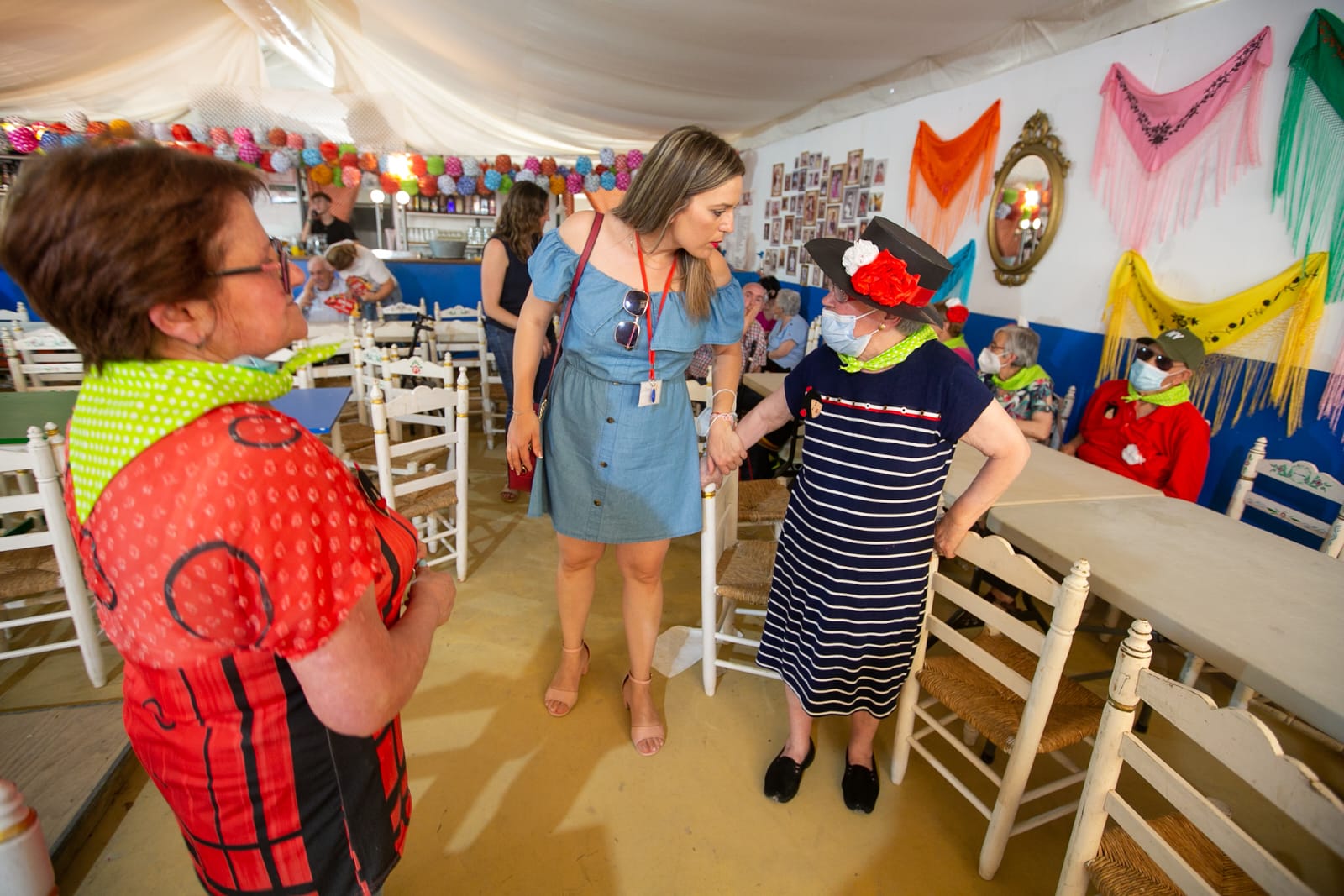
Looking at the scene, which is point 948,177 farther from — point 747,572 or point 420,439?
point 420,439

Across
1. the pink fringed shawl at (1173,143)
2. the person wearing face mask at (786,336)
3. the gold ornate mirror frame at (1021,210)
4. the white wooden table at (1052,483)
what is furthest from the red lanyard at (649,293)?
the person wearing face mask at (786,336)

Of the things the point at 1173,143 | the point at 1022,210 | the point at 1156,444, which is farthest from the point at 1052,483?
the point at 1022,210

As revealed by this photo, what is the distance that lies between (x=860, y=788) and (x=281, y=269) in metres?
1.89

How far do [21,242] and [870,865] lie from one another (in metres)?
2.01

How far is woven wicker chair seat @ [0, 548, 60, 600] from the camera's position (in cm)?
203

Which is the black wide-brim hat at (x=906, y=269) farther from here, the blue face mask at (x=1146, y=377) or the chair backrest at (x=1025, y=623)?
the blue face mask at (x=1146, y=377)

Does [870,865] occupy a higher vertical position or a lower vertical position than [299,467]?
lower

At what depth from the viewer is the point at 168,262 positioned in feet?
1.94

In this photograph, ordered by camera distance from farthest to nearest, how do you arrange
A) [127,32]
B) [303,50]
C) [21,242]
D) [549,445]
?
[303,50] < [127,32] < [549,445] < [21,242]

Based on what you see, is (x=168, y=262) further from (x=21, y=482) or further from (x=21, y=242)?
(x=21, y=482)

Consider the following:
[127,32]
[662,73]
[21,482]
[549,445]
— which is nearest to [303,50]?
[127,32]

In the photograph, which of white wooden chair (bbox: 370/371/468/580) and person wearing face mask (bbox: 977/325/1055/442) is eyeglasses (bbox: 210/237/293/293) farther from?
person wearing face mask (bbox: 977/325/1055/442)

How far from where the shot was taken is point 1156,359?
2574 mm

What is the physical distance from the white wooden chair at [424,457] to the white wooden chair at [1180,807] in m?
2.36
